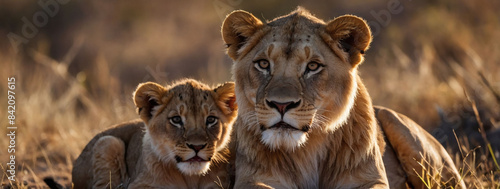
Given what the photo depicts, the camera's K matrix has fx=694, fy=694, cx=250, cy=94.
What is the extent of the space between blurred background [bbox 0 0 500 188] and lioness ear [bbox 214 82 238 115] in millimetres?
1587

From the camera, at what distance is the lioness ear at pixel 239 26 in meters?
4.62

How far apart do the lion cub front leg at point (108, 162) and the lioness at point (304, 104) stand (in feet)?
4.25

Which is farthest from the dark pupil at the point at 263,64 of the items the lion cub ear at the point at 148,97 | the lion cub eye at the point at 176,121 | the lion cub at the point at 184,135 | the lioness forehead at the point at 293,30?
the lion cub ear at the point at 148,97

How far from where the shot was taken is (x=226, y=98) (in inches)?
202

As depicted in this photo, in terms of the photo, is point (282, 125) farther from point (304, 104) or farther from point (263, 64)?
point (263, 64)

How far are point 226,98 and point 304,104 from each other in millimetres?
1148

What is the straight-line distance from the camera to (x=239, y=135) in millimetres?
4746

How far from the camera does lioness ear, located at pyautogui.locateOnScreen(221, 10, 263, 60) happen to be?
15.1 feet

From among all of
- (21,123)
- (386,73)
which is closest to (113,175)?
(21,123)

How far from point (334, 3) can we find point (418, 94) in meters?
10.6

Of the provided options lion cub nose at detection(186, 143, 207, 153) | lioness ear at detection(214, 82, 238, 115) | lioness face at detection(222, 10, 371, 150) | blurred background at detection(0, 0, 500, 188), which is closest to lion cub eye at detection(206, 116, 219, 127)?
lioness ear at detection(214, 82, 238, 115)

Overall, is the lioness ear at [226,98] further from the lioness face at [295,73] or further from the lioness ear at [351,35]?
the lioness ear at [351,35]

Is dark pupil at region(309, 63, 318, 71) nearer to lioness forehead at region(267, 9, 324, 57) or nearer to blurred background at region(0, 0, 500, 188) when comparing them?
lioness forehead at region(267, 9, 324, 57)

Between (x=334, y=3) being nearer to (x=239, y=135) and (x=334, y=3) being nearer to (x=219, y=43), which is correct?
(x=219, y=43)
